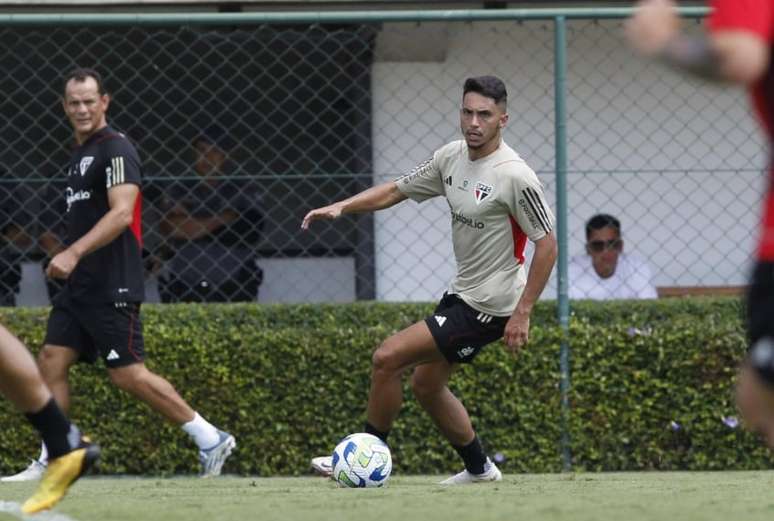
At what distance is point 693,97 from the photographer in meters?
10.7

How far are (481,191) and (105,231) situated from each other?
1.98 m

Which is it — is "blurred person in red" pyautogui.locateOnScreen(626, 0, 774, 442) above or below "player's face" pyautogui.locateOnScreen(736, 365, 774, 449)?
above

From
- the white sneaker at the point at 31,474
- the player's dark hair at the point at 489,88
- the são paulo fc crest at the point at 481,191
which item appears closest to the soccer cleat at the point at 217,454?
the white sneaker at the point at 31,474

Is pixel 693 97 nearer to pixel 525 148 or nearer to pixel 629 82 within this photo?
pixel 629 82

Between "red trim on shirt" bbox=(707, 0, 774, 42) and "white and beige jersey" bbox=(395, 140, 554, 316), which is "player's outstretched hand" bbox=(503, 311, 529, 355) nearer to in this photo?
"white and beige jersey" bbox=(395, 140, 554, 316)

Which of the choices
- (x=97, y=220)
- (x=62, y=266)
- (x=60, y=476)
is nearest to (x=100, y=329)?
(x=97, y=220)

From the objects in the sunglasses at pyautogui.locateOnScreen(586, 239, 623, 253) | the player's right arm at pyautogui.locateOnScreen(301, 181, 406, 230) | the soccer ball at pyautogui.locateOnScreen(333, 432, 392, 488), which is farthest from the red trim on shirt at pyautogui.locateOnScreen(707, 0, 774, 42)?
A: the sunglasses at pyautogui.locateOnScreen(586, 239, 623, 253)

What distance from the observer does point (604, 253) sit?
10.1 meters

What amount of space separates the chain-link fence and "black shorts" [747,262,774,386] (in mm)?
6379

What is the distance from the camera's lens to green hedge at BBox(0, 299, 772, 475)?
9.23 m

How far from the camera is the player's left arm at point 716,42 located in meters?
3.72

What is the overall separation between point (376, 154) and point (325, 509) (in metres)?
5.36

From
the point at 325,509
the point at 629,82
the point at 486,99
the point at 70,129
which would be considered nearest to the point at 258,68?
the point at 70,129

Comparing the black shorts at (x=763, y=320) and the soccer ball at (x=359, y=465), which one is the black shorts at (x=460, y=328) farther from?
the black shorts at (x=763, y=320)
